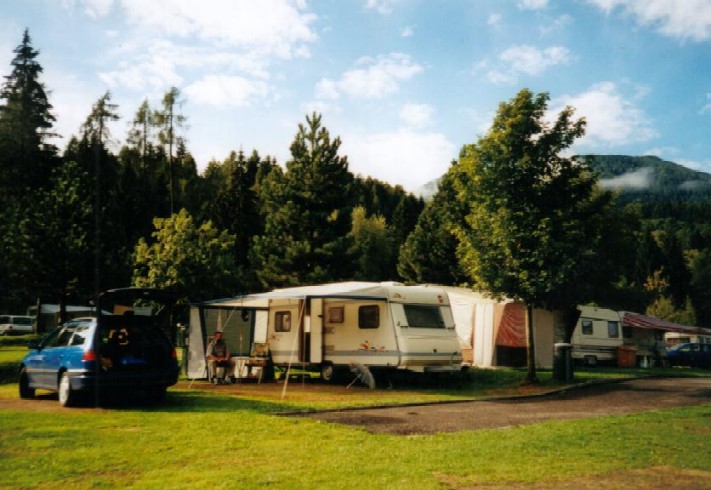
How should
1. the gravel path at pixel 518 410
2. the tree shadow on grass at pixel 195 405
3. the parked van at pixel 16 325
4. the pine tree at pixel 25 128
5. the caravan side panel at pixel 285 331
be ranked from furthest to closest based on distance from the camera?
the parked van at pixel 16 325
the pine tree at pixel 25 128
the caravan side panel at pixel 285 331
the tree shadow on grass at pixel 195 405
the gravel path at pixel 518 410

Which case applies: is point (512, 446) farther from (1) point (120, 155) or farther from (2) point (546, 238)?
(1) point (120, 155)

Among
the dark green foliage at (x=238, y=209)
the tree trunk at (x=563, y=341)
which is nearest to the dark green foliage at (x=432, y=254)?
the dark green foliage at (x=238, y=209)

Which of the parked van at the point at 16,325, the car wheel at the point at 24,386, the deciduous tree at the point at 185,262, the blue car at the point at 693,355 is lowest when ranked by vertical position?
the car wheel at the point at 24,386

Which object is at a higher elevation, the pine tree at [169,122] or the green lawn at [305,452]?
the pine tree at [169,122]

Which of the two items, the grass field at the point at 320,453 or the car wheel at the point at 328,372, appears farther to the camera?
the car wheel at the point at 328,372

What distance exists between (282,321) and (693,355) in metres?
23.0

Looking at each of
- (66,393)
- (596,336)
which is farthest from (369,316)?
(596,336)

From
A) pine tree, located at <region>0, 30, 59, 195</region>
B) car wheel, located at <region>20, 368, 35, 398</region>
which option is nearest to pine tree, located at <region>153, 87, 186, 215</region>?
pine tree, located at <region>0, 30, 59, 195</region>

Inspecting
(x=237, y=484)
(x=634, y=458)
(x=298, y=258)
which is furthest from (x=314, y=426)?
(x=298, y=258)

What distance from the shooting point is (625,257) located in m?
21.7

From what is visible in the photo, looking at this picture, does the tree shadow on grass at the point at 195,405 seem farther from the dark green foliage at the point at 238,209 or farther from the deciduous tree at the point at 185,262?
the dark green foliage at the point at 238,209

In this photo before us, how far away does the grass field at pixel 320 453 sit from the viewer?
20.8 feet

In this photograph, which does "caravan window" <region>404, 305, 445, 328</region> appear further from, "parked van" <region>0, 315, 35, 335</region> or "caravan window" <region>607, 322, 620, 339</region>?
"parked van" <region>0, 315, 35, 335</region>

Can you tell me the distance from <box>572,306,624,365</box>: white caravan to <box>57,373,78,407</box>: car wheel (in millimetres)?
22668
